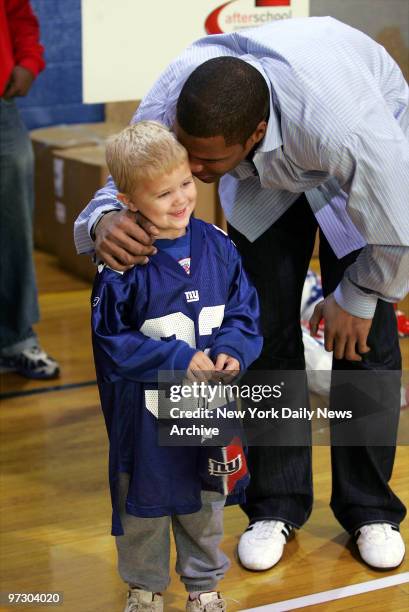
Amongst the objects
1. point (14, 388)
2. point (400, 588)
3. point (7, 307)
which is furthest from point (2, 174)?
point (400, 588)

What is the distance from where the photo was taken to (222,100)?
1.66 metres

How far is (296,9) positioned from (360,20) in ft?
0.71

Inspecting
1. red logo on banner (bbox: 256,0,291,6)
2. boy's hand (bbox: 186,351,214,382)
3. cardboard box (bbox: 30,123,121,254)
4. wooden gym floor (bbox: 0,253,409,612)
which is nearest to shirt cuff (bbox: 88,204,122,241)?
boy's hand (bbox: 186,351,214,382)

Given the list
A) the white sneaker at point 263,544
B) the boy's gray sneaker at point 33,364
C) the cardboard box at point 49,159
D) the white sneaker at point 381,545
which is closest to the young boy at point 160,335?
the white sneaker at point 263,544

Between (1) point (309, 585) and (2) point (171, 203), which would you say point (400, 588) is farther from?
(2) point (171, 203)

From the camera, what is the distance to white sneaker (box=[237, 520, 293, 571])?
2.16 meters

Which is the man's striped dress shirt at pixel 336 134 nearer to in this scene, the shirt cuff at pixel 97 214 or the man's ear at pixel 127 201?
the shirt cuff at pixel 97 214

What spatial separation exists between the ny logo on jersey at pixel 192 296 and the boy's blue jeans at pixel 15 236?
62.4 inches

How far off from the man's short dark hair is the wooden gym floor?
37.3 inches

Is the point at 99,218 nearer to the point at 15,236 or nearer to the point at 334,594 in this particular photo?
the point at 334,594

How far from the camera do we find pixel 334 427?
221 centimetres

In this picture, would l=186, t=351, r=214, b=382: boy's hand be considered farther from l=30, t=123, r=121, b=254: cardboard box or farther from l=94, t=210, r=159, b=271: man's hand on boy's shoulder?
l=30, t=123, r=121, b=254: cardboard box

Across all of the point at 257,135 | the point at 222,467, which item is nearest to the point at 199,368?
the point at 222,467

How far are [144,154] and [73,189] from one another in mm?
2586
